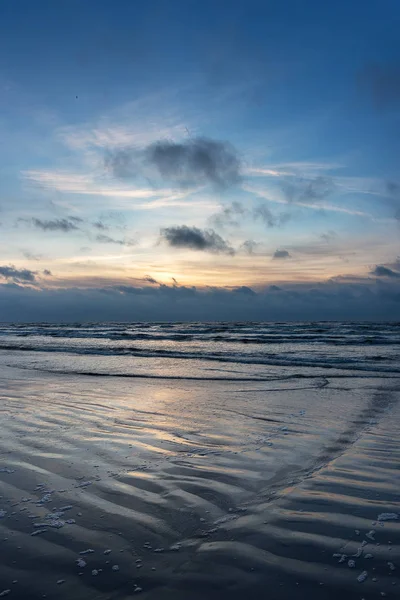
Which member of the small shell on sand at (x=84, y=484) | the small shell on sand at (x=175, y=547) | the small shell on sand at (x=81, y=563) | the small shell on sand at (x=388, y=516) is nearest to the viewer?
the small shell on sand at (x=81, y=563)

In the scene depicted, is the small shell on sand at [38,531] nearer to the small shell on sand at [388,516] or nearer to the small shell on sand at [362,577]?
the small shell on sand at [362,577]

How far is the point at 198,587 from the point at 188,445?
11.0 ft

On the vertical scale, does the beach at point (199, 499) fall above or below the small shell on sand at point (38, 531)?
below

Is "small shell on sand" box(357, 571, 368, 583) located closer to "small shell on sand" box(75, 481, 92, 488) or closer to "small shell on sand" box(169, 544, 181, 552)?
"small shell on sand" box(169, 544, 181, 552)

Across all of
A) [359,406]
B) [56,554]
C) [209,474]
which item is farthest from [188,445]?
[359,406]

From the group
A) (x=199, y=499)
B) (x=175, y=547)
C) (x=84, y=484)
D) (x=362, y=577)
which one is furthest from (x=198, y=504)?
(x=362, y=577)

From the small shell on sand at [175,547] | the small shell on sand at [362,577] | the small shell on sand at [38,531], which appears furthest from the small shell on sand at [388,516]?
the small shell on sand at [38,531]

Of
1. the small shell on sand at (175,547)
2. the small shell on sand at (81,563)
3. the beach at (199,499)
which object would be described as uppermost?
the small shell on sand at (81,563)

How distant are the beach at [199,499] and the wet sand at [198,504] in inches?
0.6

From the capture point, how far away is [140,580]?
2.90 metres

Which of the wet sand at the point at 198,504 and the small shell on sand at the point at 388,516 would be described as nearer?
the wet sand at the point at 198,504

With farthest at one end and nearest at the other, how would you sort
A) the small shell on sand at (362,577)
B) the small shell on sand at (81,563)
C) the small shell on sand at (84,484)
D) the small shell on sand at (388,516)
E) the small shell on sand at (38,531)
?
the small shell on sand at (84,484), the small shell on sand at (388,516), the small shell on sand at (38,531), the small shell on sand at (81,563), the small shell on sand at (362,577)

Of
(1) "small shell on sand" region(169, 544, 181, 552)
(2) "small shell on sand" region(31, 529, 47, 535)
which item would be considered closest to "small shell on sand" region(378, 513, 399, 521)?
(1) "small shell on sand" region(169, 544, 181, 552)

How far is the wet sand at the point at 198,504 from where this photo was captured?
115 inches
